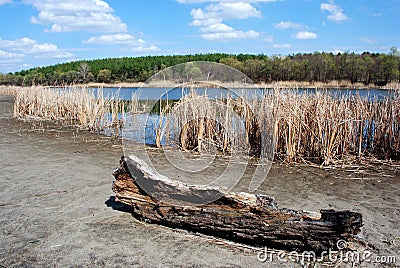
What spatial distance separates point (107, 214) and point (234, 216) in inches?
68.0

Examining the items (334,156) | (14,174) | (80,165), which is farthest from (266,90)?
(14,174)

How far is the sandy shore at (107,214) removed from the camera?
3410mm

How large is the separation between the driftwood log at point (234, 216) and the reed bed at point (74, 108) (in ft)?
25.4

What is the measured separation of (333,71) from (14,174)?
146ft

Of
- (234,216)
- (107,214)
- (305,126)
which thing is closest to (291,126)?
(305,126)

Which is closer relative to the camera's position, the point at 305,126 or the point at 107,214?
the point at 107,214

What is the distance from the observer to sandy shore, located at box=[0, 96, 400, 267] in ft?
11.2

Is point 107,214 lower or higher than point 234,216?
lower

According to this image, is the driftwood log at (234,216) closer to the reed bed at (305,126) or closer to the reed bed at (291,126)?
the reed bed at (305,126)

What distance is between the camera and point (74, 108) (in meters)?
14.3

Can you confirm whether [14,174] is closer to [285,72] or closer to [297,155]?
[297,155]

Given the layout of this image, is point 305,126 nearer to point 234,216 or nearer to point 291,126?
point 291,126

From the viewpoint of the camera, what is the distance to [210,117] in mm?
A: 8477

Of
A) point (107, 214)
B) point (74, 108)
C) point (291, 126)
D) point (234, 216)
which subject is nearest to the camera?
point (234, 216)
